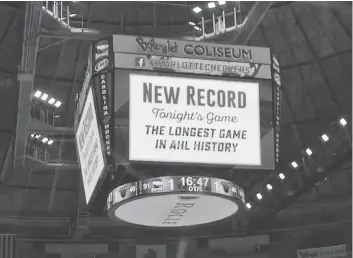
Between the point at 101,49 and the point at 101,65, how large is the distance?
408 mm

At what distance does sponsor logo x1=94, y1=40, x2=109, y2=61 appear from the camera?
676 inches

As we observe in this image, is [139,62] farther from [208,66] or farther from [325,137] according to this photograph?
[325,137]

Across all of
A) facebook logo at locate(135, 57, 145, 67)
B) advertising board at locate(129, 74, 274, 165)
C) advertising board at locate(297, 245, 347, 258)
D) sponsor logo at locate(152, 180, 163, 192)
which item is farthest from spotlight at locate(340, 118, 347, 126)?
facebook logo at locate(135, 57, 145, 67)

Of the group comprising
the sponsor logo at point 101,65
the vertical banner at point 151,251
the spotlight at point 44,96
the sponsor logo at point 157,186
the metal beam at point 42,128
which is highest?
the spotlight at point 44,96

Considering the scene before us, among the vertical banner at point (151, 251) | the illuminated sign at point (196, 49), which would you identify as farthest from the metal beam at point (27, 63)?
the vertical banner at point (151, 251)

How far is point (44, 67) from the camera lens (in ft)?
110

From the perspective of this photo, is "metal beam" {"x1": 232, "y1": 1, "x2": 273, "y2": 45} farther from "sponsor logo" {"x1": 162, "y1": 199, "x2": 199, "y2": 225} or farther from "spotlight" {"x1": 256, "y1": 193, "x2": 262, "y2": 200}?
"spotlight" {"x1": 256, "y1": 193, "x2": 262, "y2": 200}

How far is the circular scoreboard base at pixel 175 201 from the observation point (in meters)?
17.4

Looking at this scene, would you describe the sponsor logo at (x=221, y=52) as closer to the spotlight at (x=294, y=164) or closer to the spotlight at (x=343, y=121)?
the spotlight at (x=343, y=121)

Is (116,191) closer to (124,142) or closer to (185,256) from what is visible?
(124,142)

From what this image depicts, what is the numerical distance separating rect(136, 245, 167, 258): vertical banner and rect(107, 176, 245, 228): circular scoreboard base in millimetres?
20627

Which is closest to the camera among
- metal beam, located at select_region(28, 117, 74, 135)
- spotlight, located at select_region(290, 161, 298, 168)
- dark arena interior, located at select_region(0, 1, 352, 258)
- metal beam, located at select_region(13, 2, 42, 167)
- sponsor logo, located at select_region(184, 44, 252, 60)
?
dark arena interior, located at select_region(0, 1, 352, 258)

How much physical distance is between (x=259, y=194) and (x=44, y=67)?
455 inches

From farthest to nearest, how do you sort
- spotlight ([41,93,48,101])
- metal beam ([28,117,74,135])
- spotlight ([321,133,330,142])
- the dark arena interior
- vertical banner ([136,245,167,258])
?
vertical banner ([136,245,167,258]), spotlight ([41,93,48,101]), spotlight ([321,133,330,142]), metal beam ([28,117,74,135]), the dark arena interior
